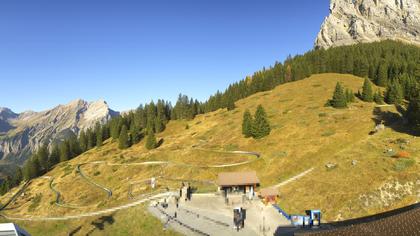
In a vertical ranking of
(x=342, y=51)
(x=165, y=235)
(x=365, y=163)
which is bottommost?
(x=165, y=235)

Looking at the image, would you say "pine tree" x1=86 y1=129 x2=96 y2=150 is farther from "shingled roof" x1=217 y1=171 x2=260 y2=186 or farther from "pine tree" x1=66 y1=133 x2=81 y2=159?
"shingled roof" x1=217 y1=171 x2=260 y2=186

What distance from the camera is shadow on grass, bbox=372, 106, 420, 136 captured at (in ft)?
236

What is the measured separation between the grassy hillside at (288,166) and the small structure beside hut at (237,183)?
547 cm

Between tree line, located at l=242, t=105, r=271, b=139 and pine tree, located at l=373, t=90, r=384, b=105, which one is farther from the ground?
pine tree, located at l=373, t=90, r=384, b=105

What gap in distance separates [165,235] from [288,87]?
128417 mm

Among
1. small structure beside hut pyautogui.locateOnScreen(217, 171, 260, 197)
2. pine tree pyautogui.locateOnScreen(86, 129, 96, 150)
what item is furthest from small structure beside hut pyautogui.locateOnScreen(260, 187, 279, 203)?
pine tree pyautogui.locateOnScreen(86, 129, 96, 150)

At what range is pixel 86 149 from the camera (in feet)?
500

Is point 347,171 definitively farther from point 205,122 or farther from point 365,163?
point 205,122

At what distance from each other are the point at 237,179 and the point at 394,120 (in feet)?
174

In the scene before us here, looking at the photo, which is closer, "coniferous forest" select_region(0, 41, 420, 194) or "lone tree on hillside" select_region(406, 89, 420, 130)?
"lone tree on hillside" select_region(406, 89, 420, 130)

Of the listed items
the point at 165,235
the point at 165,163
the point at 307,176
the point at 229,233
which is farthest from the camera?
the point at 165,163

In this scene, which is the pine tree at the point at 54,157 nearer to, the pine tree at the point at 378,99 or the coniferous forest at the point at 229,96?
the coniferous forest at the point at 229,96

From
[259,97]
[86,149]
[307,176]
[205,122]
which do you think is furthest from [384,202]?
[86,149]

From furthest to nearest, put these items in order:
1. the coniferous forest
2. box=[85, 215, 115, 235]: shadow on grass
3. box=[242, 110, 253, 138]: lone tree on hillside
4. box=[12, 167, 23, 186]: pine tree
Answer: the coniferous forest, box=[12, 167, 23, 186]: pine tree, box=[242, 110, 253, 138]: lone tree on hillside, box=[85, 215, 115, 235]: shadow on grass
